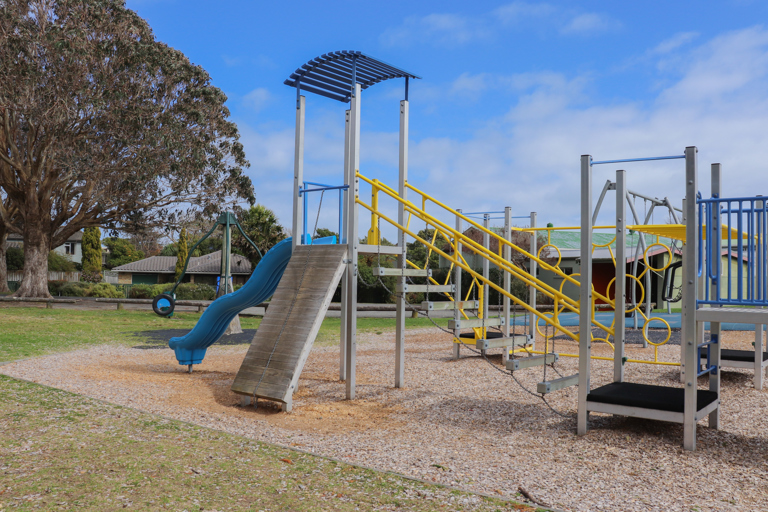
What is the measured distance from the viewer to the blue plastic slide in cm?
859

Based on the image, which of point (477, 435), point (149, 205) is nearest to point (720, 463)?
point (477, 435)

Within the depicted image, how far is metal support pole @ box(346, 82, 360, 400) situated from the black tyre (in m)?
9.06

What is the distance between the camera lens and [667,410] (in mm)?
5316

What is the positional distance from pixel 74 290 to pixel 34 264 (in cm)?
672

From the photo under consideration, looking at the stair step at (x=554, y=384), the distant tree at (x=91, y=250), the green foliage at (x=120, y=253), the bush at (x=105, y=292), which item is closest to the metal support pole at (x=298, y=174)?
the stair step at (x=554, y=384)

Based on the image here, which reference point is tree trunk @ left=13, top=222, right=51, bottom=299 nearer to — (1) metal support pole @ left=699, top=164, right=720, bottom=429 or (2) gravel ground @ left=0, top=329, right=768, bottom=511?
(2) gravel ground @ left=0, top=329, right=768, bottom=511

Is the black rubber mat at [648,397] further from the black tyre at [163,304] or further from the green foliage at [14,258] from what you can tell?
the green foliage at [14,258]

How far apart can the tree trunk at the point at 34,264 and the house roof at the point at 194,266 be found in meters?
15.1

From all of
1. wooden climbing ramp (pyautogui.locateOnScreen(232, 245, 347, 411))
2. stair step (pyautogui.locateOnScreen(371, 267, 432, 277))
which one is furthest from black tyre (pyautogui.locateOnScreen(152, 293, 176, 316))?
stair step (pyautogui.locateOnScreen(371, 267, 432, 277))

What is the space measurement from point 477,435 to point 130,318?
59.7 ft

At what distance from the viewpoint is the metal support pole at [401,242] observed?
834cm

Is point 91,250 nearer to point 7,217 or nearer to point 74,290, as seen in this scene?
point 74,290

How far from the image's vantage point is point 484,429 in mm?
6027

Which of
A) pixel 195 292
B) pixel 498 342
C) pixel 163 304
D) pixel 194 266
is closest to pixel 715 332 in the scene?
pixel 498 342
